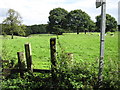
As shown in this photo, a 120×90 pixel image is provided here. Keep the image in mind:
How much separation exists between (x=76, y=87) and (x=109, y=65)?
1.05m

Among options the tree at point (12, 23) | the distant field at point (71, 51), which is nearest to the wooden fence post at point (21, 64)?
the distant field at point (71, 51)

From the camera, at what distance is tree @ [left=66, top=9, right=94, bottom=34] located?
45.5 meters

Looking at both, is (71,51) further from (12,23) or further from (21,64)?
(12,23)

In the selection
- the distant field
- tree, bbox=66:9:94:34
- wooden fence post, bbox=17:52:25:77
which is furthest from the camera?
tree, bbox=66:9:94:34

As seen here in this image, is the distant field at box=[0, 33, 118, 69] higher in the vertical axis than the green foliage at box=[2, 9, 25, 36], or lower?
lower

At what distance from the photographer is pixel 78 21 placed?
46.8 metres

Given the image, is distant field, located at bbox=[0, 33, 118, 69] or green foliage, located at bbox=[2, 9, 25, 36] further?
green foliage, located at bbox=[2, 9, 25, 36]

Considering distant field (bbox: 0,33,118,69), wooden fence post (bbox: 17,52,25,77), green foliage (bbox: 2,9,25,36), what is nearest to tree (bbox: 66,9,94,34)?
green foliage (bbox: 2,9,25,36)

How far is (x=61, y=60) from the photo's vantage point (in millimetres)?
3797

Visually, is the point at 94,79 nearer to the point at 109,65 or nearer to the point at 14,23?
the point at 109,65

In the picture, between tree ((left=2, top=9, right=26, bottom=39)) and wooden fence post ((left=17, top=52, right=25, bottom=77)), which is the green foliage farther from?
wooden fence post ((left=17, top=52, right=25, bottom=77))

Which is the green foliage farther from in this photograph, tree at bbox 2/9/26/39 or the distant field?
the distant field

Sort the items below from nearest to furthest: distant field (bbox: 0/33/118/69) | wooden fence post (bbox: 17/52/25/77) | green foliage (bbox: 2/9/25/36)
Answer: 1. wooden fence post (bbox: 17/52/25/77)
2. distant field (bbox: 0/33/118/69)
3. green foliage (bbox: 2/9/25/36)

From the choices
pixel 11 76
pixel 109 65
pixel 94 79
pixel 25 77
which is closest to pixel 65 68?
pixel 94 79
